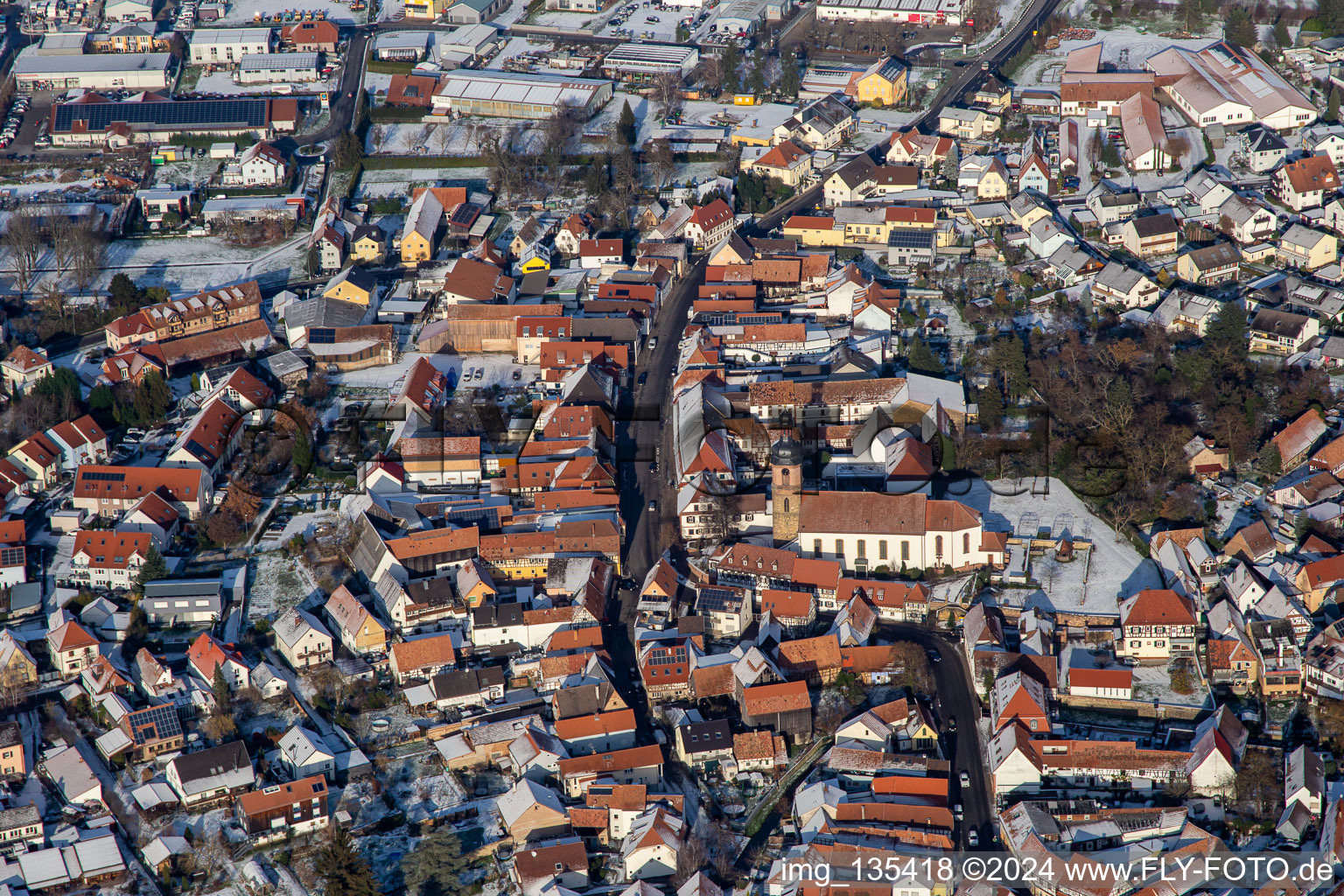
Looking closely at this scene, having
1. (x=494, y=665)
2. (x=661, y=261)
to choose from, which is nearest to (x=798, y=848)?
(x=494, y=665)

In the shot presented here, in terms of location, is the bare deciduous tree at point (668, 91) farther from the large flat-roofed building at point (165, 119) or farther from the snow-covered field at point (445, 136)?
→ the large flat-roofed building at point (165, 119)

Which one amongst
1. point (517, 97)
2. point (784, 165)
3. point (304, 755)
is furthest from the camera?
point (517, 97)

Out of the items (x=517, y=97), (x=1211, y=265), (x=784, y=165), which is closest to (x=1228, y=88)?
(x=1211, y=265)

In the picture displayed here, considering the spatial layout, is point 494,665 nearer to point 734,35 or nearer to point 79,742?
point 79,742

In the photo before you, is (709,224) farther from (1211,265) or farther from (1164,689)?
(1164,689)

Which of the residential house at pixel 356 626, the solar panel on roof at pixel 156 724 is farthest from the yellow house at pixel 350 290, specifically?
the solar panel on roof at pixel 156 724

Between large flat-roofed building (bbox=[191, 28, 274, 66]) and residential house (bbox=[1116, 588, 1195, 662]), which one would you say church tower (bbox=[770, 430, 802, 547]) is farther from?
large flat-roofed building (bbox=[191, 28, 274, 66])

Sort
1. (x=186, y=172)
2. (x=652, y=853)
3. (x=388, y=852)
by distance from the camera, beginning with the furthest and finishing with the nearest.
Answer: (x=186, y=172) → (x=388, y=852) → (x=652, y=853)
